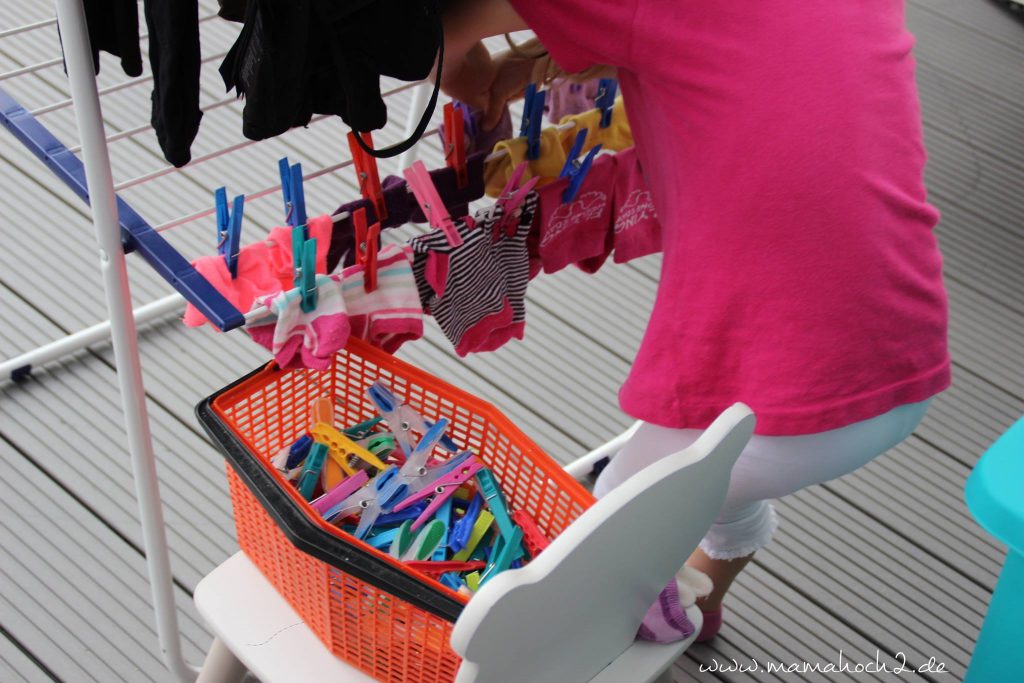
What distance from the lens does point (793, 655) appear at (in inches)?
69.6

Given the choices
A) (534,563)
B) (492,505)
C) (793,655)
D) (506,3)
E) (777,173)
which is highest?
(506,3)

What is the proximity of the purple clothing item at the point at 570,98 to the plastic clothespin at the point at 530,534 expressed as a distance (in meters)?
0.53

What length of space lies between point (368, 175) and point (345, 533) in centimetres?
37

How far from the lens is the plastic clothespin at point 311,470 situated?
1.16 m

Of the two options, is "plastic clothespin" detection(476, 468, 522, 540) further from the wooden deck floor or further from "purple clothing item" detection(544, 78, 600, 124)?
the wooden deck floor

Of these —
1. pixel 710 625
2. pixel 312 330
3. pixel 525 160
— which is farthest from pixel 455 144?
pixel 710 625

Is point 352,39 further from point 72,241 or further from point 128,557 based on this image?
point 72,241

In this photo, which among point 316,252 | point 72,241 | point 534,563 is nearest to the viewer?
point 534,563

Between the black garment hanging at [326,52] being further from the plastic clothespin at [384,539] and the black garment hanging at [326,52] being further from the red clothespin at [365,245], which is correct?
the plastic clothespin at [384,539]

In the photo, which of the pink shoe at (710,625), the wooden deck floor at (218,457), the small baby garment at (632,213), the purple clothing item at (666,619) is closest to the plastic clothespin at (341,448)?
the purple clothing item at (666,619)

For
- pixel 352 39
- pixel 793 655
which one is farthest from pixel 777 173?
pixel 793 655

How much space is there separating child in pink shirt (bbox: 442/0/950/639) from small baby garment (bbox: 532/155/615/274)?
160 mm

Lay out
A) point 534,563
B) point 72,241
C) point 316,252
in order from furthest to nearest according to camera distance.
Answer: point 72,241
point 316,252
point 534,563

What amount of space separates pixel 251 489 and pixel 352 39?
428 millimetres
